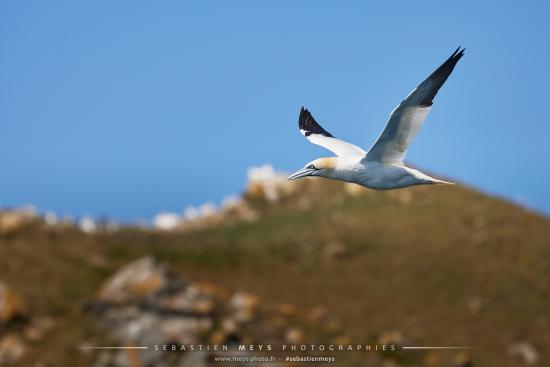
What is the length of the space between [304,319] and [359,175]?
12.2 m

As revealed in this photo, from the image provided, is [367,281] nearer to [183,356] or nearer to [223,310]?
[223,310]

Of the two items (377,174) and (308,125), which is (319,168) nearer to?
(377,174)

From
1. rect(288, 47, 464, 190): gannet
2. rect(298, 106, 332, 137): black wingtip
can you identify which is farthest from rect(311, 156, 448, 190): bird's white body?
rect(298, 106, 332, 137): black wingtip

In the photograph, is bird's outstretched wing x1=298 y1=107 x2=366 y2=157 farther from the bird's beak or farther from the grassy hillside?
the grassy hillside

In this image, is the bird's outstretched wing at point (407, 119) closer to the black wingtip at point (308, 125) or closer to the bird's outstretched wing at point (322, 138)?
the bird's outstretched wing at point (322, 138)

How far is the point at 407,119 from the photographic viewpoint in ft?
47.2

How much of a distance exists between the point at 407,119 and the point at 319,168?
2.17 m

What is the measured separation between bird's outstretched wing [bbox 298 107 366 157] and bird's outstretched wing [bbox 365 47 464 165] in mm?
1631

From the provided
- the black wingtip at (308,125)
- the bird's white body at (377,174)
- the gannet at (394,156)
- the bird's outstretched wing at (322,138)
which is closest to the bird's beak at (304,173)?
the gannet at (394,156)

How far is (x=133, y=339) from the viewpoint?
22984 millimetres

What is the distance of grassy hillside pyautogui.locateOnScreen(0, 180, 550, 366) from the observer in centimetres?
2778

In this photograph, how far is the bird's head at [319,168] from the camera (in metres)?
15.7

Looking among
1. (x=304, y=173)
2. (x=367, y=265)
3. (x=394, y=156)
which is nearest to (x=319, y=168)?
(x=304, y=173)

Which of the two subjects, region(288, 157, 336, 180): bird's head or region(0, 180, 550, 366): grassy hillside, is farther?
region(0, 180, 550, 366): grassy hillside
